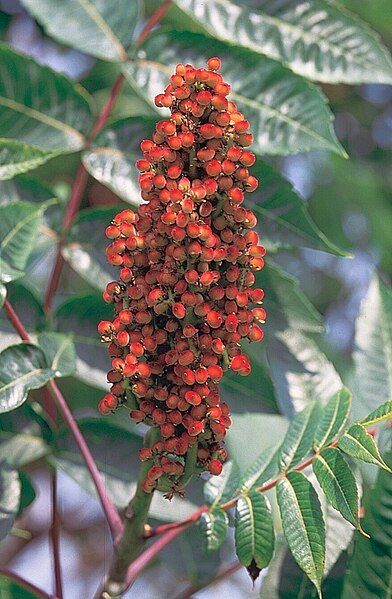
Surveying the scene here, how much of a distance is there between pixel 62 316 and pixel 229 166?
484 millimetres

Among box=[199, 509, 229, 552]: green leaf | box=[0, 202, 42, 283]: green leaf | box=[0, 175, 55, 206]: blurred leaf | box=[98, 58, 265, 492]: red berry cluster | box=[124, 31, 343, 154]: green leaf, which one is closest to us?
box=[98, 58, 265, 492]: red berry cluster

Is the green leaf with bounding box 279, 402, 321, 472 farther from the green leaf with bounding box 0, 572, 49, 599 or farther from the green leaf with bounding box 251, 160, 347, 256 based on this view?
the green leaf with bounding box 0, 572, 49, 599

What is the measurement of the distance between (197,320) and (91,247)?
1.56 feet

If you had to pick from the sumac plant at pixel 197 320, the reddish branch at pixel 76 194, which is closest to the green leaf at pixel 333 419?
the sumac plant at pixel 197 320

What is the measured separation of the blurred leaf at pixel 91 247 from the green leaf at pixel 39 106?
10 cm

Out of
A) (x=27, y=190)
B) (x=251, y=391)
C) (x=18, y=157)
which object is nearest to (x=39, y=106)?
(x=27, y=190)

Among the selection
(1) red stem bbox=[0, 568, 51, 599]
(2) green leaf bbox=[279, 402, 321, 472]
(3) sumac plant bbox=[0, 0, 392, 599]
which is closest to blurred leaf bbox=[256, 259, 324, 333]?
(3) sumac plant bbox=[0, 0, 392, 599]

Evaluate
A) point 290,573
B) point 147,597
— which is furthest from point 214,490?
point 147,597

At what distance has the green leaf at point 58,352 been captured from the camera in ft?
3.21

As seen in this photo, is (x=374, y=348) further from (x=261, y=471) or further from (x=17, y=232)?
(x=17, y=232)

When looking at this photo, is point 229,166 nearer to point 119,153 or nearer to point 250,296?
point 250,296

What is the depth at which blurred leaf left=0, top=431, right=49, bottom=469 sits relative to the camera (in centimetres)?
115

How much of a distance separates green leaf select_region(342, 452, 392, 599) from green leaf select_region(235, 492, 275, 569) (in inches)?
5.5

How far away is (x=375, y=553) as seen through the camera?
3.12ft
